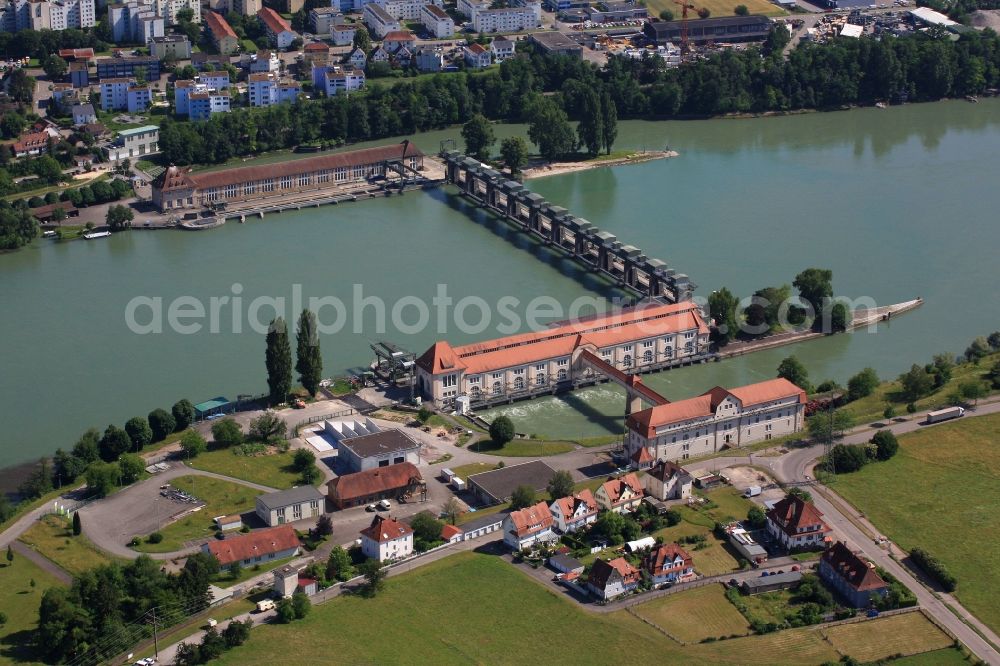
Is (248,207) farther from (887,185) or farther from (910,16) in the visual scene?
(910,16)

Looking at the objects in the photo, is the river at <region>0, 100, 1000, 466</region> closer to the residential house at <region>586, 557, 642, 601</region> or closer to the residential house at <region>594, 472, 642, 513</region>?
the residential house at <region>594, 472, 642, 513</region>

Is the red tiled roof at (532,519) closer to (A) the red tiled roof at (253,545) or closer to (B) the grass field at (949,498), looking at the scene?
(A) the red tiled roof at (253,545)

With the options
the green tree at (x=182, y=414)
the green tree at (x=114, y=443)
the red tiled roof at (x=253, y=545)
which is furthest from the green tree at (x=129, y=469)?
the red tiled roof at (x=253, y=545)

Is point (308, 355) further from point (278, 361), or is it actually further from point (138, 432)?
point (138, 432)

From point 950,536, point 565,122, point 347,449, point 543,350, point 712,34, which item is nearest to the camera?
point 950,536

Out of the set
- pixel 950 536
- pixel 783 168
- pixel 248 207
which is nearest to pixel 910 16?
pixel 783 168

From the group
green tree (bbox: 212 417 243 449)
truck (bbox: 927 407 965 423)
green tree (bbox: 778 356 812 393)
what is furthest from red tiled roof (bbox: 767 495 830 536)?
green tree (bbox: 212 417 243 449)

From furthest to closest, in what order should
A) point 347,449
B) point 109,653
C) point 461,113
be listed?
point 461,113 → point 347,449 → point 109,653
